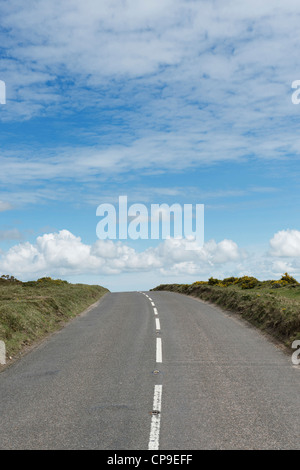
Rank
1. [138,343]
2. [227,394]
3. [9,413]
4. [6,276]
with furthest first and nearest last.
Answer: [6,276] < [138,343] < [227,394] < [9,413]

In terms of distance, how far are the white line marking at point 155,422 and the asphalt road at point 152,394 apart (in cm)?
1

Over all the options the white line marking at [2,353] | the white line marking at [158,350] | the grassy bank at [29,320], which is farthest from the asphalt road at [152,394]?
the grassy bank at [29,320]

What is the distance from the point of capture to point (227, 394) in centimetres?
820

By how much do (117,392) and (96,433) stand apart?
206 centimetres

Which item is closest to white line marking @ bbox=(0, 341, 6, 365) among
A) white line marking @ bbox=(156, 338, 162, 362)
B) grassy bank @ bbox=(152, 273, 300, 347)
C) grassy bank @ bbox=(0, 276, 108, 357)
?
grassy bank @ bbox=(0, 276, 108, 357)

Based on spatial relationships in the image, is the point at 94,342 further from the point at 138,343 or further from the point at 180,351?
the point at 180,351

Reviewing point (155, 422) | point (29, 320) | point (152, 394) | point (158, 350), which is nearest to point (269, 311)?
point (158, 350)

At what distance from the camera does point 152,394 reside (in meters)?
8.20

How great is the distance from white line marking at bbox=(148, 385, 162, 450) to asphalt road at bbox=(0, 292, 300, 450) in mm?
15

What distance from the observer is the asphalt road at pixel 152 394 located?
6.14 m

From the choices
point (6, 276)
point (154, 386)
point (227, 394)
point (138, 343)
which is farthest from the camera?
point (6, 276)
